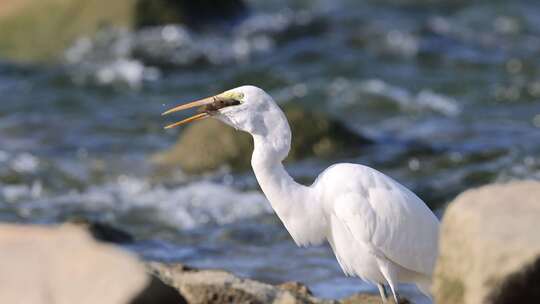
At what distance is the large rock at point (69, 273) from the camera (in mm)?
3354

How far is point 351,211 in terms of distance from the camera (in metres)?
4.70

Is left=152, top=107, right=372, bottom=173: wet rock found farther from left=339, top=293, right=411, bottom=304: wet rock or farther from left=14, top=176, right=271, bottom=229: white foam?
left=339, top=293, right=411, bottom=304: wet rock

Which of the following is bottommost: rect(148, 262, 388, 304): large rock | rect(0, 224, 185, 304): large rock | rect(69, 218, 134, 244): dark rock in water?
rect(69, 218, 134, 244): dark rock in water

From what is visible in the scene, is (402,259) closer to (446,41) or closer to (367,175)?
(367,175)

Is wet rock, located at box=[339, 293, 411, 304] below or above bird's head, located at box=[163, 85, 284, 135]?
below

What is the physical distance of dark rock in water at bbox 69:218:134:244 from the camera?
6.35 metres

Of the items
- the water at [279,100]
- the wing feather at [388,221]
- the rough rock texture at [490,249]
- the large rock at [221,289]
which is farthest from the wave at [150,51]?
the rough rock texture at [490,249]

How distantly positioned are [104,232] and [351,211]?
2.31 m

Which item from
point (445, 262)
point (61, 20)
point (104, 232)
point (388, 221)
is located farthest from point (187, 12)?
point (445, 262)

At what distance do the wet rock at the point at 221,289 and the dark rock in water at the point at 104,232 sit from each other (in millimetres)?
1489

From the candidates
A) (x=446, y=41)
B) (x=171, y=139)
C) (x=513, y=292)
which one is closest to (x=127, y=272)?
(x=513, y=292)

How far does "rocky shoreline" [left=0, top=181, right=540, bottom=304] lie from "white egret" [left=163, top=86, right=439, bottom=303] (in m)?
1.10

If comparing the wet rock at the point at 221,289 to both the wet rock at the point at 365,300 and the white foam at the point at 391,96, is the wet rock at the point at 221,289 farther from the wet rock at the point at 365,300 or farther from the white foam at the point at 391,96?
the white foam at the point at 391,96

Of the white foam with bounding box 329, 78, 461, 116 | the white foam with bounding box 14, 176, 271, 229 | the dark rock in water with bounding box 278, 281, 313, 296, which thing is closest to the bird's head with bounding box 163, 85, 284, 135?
the dark rock in water with bounding box 278, 281, 313, 296
